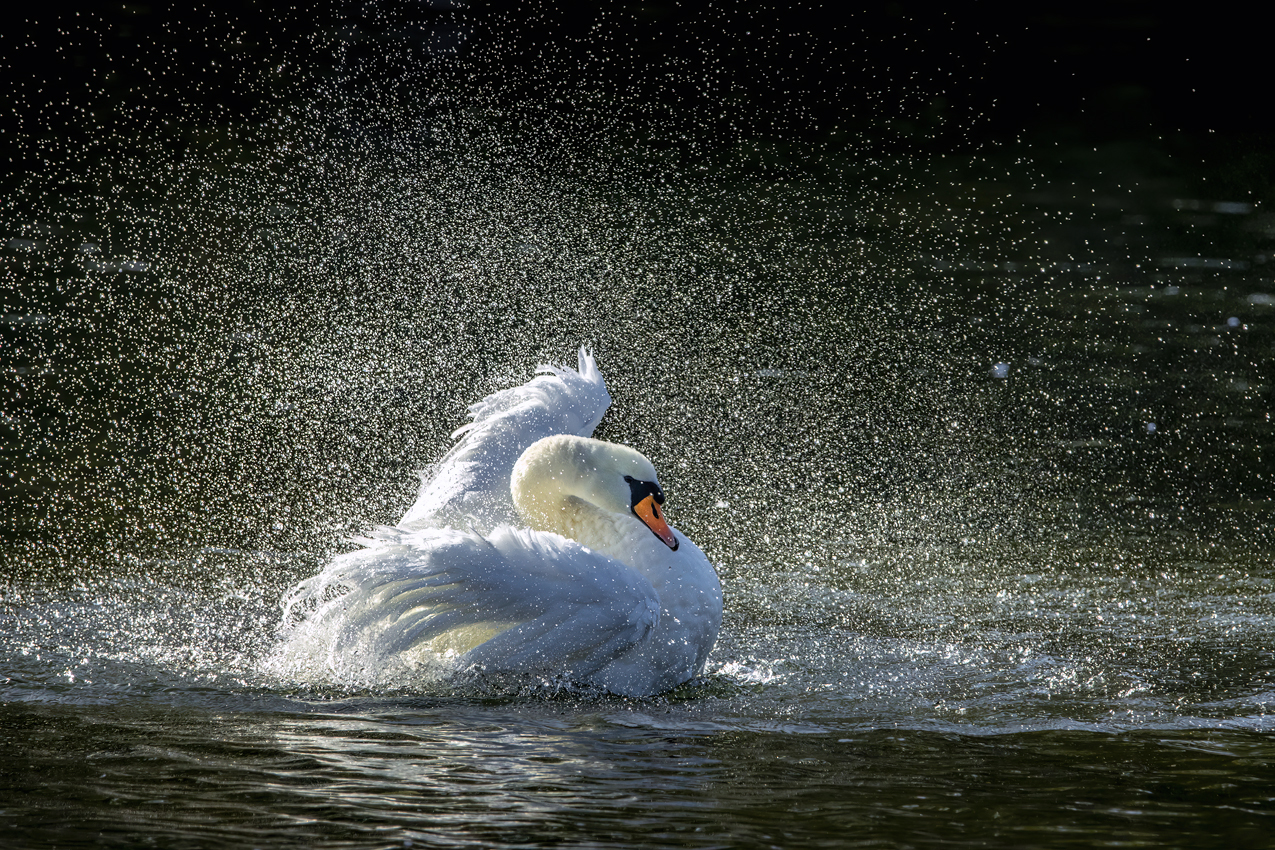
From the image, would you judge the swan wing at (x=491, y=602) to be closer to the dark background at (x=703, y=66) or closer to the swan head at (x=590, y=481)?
the swan head at (x=590, y=481)

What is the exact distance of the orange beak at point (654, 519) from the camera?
231 inches

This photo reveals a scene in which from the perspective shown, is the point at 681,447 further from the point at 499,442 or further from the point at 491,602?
the point at 491,602

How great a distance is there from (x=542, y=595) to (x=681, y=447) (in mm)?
4614

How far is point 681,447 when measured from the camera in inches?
386

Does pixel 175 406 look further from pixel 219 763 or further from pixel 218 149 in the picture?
pixel 218 149

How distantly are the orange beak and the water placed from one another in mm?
584

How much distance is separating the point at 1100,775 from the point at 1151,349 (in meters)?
7.97

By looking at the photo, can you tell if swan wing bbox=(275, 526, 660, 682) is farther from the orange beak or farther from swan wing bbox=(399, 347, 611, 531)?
swan wing bbox=(399, 347, 611, 531)

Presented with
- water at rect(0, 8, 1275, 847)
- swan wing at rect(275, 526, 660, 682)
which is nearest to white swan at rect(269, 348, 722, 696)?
swan wing at rect(275, 526, 660, 682)

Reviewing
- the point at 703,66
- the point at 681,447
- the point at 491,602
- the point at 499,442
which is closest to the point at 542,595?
the point at 491,602

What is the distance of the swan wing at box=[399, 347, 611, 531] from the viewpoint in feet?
21.9

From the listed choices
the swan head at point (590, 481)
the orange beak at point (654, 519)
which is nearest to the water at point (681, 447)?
the orange beak at point (654, 519)

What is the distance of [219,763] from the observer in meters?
4.60

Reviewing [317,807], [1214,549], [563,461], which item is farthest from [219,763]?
[1214,549]
